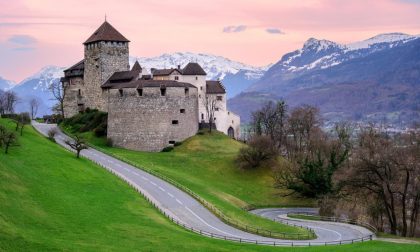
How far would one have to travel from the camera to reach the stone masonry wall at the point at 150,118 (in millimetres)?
109500

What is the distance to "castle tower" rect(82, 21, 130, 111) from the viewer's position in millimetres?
122812

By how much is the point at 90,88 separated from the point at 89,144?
2059cm

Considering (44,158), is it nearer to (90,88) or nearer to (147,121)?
(147,121)

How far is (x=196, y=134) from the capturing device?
113 metres

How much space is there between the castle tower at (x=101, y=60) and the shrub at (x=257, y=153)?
1327 inches

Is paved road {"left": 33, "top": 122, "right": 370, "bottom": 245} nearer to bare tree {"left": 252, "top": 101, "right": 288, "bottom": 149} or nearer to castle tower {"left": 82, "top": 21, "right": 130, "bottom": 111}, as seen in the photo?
castle tower {"left": 82, "top": 21, "right": 130, "bottom": 111}

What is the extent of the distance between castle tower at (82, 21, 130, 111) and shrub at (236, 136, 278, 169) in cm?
3371

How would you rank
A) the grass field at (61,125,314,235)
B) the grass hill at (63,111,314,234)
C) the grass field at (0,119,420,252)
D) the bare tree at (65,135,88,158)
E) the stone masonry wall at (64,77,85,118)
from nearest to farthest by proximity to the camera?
the grass field at (0,119,420,252), the bare tree at (65,135,88,158), the grass hill at (63,111,314,234), the grass field at (61,125,314,235), the stone masonry wall at (64,77,85,118)

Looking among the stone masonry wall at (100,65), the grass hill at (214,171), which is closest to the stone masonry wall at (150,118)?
the grass hill at (214,171)

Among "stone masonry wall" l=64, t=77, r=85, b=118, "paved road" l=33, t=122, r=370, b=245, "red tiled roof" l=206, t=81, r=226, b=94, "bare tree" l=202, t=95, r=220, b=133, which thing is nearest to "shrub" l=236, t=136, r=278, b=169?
"paved road" l=33, t=122, r=370, b=245

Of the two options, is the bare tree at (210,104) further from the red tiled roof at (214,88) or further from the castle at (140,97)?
the red tiled roof at (214,88)

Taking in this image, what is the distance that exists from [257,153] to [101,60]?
39861 millimetres

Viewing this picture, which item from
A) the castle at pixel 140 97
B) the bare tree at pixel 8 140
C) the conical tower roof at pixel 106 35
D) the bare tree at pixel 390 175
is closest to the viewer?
the bare tree at pixel 390 175

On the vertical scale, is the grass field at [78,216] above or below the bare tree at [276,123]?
below
